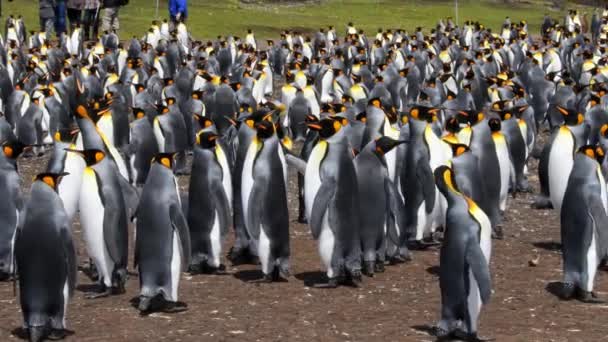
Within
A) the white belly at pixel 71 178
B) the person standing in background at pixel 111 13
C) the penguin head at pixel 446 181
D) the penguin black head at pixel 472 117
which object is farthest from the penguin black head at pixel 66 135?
the person standing in background at pixel 111 13

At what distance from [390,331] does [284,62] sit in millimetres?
17669

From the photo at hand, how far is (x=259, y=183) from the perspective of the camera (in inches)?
298

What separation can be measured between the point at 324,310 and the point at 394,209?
1446 mm

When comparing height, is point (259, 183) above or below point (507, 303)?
above

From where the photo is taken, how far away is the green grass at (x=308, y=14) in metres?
33.4

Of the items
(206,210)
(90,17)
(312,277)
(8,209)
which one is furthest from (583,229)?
(90,17)

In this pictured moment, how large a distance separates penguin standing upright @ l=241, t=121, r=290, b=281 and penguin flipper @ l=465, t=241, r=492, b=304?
195 centimetres

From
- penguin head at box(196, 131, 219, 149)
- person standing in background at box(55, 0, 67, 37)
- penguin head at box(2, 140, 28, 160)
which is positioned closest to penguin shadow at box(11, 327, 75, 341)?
penguin head at box(2, 140, 28, 160)

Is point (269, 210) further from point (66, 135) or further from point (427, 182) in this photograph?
point (66, 135)

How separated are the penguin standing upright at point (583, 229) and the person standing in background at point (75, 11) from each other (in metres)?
23.3

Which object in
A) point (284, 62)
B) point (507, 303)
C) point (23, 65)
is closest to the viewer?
point (507, 303)

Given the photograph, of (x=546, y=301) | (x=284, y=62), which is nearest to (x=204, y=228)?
(x=546, y=301)

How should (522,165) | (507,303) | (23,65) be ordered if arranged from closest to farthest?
(507,303) < (522,165) < (23,65)

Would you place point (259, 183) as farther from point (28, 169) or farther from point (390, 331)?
point (28, 169)
